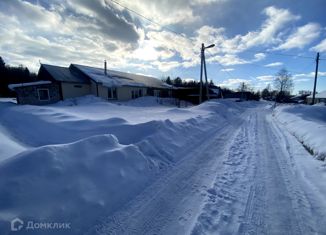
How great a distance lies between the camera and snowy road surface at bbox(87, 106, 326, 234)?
102 inches

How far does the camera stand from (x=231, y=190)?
11.6ft

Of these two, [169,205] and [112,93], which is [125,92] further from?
[169,205]

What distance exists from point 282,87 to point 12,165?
76.5 m

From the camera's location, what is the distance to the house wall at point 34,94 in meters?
16.7

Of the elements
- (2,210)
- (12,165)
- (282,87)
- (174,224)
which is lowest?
(174,224)

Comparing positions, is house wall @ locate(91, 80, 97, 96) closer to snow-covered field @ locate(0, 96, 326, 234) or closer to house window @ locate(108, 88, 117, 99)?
house window @ locate(108, 88, 117, 99)

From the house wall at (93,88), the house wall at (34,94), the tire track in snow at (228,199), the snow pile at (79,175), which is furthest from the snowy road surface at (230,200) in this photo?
the house wall at (93,88)

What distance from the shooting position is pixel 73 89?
20516mm

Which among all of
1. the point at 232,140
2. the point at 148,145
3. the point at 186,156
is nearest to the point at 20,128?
the point at 148,145

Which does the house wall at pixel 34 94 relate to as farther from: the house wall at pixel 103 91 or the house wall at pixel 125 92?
the house wall at pixel 125 92

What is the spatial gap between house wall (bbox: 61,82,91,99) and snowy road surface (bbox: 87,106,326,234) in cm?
1912

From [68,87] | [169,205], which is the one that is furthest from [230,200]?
[68,87]

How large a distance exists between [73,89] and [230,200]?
21.7 metres

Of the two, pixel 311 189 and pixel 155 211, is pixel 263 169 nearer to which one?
pixel 311 189
